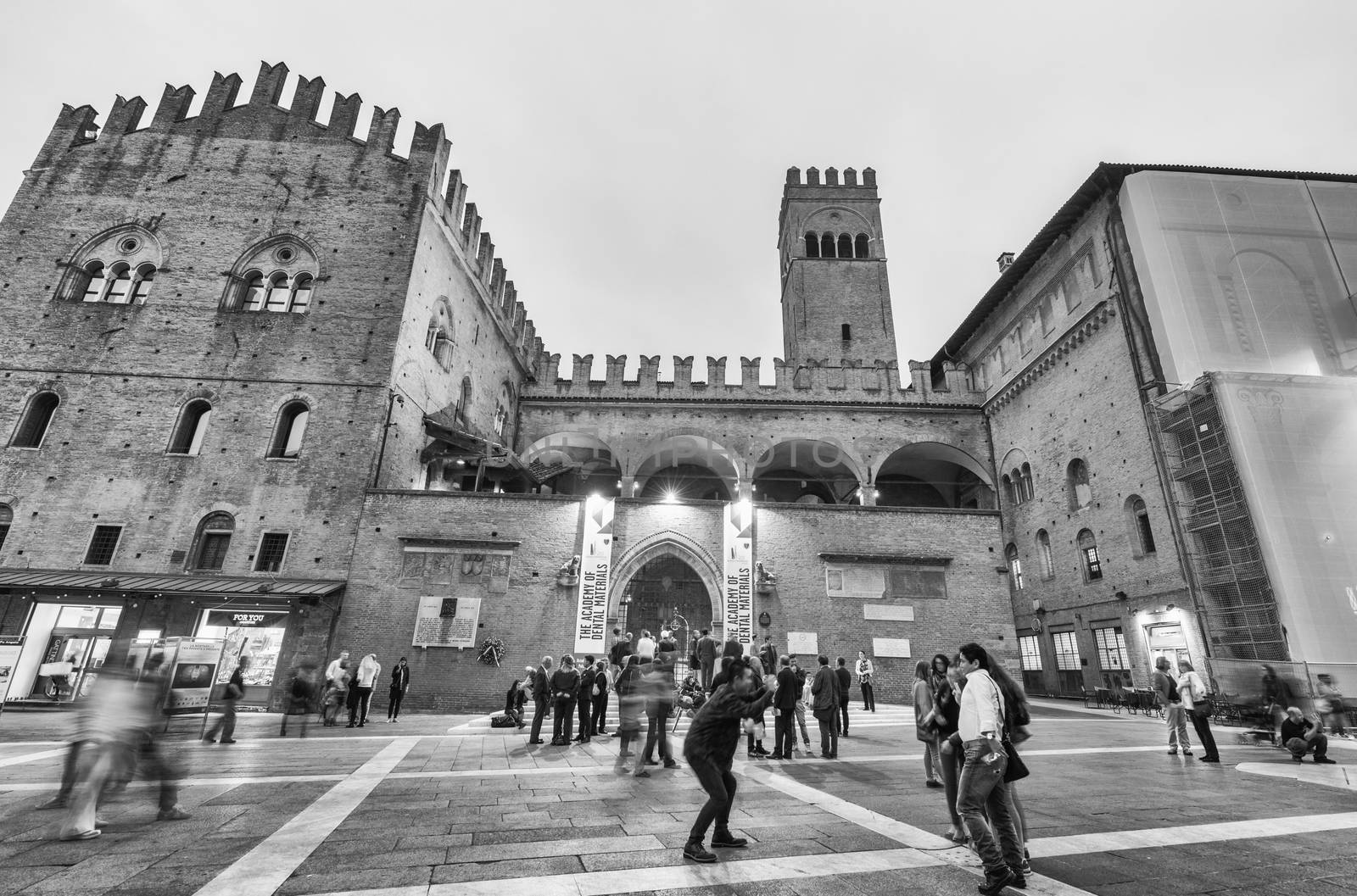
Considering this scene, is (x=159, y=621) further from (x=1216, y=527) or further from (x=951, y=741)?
(x=1216, y=527)

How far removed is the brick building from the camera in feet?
52.5

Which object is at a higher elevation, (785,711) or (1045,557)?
(1045,557)

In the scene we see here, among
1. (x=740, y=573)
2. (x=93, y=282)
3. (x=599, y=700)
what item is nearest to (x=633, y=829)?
(x=599, y=700)

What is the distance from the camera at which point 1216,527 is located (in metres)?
16.0

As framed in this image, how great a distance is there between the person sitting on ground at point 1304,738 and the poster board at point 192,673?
19.1m

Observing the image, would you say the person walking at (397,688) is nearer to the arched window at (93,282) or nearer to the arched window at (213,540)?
the arched window at (213,540)

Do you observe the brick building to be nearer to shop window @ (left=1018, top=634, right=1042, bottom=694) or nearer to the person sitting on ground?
shop window @ (left=1018, top=634, right=1042, bottom=694)

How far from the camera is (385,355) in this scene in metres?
18.2

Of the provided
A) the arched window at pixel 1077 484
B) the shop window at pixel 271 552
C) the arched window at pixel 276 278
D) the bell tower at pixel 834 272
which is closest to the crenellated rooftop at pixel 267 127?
the arched window at pixel 276 278

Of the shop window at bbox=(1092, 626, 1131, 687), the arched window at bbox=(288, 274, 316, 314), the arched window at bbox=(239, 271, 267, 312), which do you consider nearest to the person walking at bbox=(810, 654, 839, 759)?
the shop window at bbox=(1092, 626, 1131, 687)

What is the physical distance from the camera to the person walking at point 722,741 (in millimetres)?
4277

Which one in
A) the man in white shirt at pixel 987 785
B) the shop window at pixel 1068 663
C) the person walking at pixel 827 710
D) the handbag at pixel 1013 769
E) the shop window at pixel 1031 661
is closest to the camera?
the man in white shirt at pixel 987 785

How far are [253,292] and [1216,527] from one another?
2891 centimetres

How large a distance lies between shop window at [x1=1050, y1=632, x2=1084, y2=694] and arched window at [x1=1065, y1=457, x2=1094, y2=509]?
14.6ft
